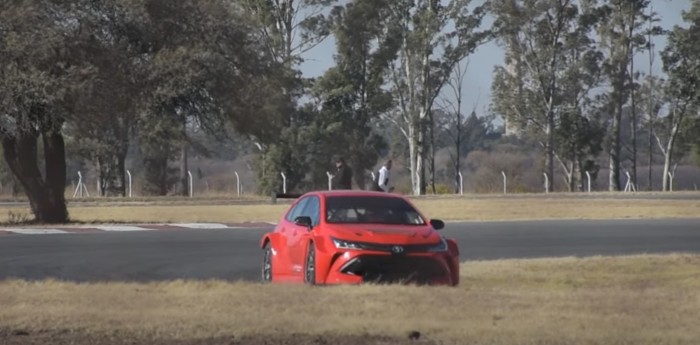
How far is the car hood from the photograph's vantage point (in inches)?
634

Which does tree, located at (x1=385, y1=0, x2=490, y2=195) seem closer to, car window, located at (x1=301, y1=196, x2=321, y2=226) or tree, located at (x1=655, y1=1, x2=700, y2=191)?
tree, located at (x1=655, y1=1, x2=700, y2=191)

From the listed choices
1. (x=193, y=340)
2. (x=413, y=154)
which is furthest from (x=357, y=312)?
(x=413, y=154)

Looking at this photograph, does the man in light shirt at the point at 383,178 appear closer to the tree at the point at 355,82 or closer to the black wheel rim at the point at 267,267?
the black wheel rim at the point at 267,267

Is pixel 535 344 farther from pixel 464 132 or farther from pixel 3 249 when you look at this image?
pixel 464 132

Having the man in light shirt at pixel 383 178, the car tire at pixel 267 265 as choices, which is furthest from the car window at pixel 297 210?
the man in light shirt at pixel 383 178

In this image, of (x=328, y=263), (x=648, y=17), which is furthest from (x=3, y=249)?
(x=648, y=17)

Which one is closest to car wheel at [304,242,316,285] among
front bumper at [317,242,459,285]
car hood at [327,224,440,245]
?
front bumper at [317,242,459,285]

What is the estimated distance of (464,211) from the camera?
133ft

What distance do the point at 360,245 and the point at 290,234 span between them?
1.75 m

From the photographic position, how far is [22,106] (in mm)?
31312

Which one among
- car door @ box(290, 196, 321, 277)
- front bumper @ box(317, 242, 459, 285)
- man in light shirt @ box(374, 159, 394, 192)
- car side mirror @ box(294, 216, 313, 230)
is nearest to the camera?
front bumper @ box(317, 242, 459, 285)

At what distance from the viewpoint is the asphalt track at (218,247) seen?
2007 centimetres

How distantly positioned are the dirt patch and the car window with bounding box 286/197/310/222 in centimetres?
631

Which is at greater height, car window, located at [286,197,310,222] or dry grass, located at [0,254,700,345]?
car window, located at [286,197,310,222]
